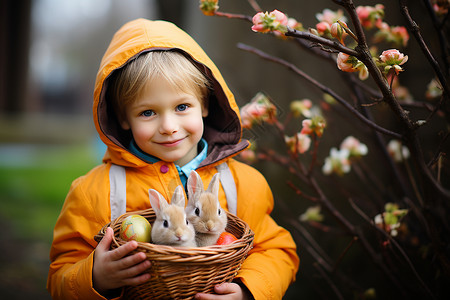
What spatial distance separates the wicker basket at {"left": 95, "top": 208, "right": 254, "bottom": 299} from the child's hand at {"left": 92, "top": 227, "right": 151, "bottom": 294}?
2 centimetres

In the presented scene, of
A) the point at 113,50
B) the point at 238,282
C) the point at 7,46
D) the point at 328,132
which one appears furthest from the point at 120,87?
the point at 7,46

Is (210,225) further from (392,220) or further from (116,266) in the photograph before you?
(392,220)

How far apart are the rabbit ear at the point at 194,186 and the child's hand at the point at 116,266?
0.25m

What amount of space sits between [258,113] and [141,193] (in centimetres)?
59

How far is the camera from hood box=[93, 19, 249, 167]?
1480 mm

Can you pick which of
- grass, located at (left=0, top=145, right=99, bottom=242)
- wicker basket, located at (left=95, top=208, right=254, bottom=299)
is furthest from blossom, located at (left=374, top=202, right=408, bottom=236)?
grass, located at (left=0, top=145, right=99, bottom=242)

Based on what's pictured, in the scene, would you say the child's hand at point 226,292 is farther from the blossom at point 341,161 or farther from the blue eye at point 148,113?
the blossom at point 341,161

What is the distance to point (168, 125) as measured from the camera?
55.8 inches

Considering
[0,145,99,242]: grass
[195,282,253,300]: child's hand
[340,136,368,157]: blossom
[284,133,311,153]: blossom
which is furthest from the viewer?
[0,145,99,242]: grass

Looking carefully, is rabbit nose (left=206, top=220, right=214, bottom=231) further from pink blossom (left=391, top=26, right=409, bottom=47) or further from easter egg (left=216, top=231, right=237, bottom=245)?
pink blossom (left=391, top=26, right=409, bottom=47)

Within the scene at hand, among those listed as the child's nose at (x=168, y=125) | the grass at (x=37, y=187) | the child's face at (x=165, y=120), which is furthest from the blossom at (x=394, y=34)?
the grass at (x=37, y=187)

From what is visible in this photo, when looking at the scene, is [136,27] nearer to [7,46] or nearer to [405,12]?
[405,12]

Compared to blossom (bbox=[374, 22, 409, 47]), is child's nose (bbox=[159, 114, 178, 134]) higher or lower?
lower

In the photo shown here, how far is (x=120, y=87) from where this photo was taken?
1.51 metres
